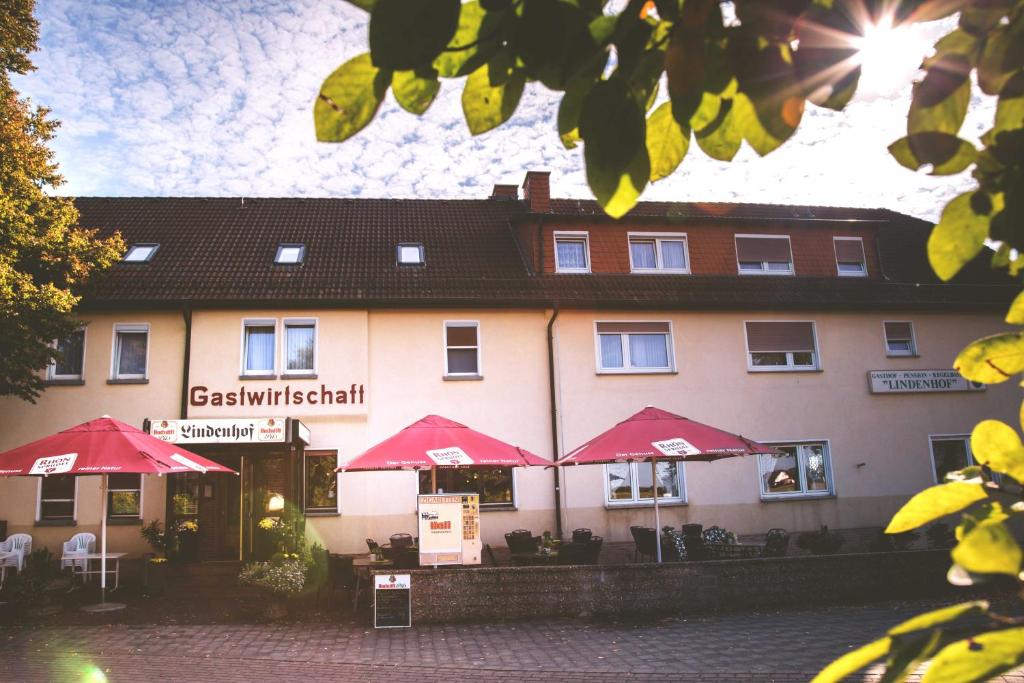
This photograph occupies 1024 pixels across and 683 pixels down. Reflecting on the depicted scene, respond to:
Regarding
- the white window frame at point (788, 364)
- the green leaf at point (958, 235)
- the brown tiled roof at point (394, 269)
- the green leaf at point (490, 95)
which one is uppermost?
the brown tiled roof at point (394, 269)

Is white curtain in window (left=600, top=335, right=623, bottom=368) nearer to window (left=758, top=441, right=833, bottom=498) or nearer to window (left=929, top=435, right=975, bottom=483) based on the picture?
window (left=758, top=441, right=833, bottom=498)

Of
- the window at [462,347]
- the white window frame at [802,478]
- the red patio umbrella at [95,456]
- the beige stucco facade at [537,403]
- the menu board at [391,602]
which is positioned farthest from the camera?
the white window frame at [802,478]

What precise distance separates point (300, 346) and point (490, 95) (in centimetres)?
1786

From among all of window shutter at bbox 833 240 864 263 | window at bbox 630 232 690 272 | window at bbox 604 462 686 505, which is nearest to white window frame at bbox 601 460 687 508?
window at bbox 604 462 686 505

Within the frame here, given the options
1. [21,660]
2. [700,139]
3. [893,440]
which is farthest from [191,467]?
[893,440]

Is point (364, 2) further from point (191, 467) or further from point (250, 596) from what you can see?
point (250, 596)

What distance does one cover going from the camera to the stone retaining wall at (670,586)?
11922mm

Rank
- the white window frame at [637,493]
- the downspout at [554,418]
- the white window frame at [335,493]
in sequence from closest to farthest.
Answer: the white window frame at [335,493] < the downspout at [554,418] < the white window frame at [637,493]

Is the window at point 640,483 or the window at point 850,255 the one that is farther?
the window at point 850,255

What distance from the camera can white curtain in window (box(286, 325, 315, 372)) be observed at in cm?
1820

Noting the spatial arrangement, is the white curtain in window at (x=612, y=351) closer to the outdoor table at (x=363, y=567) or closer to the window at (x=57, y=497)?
the outdoor table at (x=363, y=567)

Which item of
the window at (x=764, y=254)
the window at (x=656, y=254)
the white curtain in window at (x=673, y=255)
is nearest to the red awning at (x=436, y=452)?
the window at (x=656, y=254)

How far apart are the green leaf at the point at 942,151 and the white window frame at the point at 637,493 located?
57.8 feet

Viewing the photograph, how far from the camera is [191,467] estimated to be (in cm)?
1335
